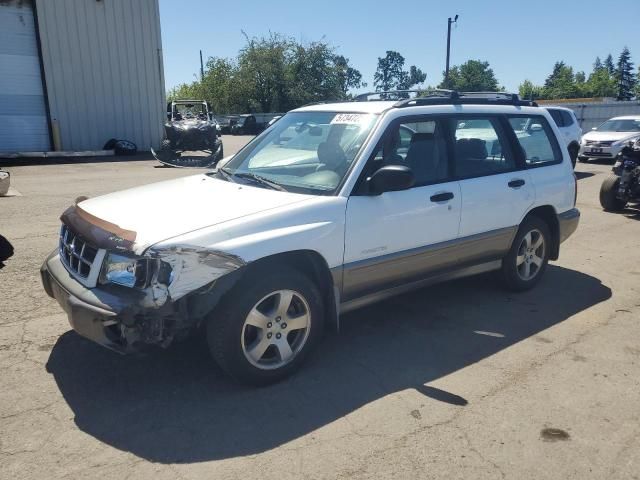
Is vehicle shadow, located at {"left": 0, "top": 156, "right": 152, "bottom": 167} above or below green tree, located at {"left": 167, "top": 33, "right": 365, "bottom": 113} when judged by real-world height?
below

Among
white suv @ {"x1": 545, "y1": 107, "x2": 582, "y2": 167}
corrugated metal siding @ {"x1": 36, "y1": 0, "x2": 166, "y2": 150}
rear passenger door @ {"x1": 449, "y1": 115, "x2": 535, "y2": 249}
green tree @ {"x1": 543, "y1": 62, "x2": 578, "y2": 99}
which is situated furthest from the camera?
green tree @ {"x1": 543, "y1": 62, "x2": 578, "y2": 99}

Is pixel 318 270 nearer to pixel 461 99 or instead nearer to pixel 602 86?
pixel 461 99

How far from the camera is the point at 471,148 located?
460 centimetres

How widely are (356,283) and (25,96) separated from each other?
57.8 feet

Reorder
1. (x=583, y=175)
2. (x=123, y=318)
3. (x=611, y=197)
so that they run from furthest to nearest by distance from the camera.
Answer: (x=583, y=175) → (x=611, y=197) → (x=123, y=318)

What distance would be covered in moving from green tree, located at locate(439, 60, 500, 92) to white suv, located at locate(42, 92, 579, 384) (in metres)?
95.4

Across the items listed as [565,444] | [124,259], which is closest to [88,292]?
[124,259]

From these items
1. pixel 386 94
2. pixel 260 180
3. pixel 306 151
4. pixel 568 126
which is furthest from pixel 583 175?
pixel 260 180

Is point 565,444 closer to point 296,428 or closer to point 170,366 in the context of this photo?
point 296,428

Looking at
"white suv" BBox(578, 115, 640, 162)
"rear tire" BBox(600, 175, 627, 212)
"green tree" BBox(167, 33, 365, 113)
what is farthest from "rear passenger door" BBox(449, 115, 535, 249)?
"green tree" BBox(167, 33, 365, 113)

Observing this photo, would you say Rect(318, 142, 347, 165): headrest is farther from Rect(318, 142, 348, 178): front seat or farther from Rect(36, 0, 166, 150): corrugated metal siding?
Rect(36, 0, 166, 150): corrugated metal siding

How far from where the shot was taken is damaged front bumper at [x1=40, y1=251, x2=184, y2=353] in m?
2.91

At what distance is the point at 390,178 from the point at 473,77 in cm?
10356

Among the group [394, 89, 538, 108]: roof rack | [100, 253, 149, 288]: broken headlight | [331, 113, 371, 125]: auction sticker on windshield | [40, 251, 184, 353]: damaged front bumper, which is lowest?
[40, 251, 184, 353]: damaged front bumper
